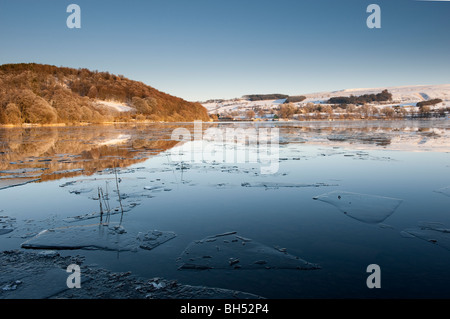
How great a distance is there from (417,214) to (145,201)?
200 inches

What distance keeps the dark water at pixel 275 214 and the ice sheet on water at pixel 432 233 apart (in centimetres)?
3

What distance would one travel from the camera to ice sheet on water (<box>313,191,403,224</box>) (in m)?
4.69

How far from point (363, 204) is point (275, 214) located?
5.98ft

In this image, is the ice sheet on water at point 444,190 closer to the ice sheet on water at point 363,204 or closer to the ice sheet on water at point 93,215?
the ice sheet on water at point 363,204

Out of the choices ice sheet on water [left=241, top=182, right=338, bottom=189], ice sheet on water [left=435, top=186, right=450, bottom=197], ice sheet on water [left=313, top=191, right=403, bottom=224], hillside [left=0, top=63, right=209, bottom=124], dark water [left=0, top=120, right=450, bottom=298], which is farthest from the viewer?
hillside [left=0, top=63, right=209, bottom=124]

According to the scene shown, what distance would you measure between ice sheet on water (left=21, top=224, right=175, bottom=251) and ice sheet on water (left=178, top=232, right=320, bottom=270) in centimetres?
61

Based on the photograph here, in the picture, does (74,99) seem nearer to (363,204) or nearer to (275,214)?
(275,214)

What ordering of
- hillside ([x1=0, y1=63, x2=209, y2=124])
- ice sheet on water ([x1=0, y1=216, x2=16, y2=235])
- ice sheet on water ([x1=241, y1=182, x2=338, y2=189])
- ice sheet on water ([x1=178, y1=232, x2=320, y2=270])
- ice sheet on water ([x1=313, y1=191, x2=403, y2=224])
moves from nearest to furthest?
ice sheet on water ([x1=178, y1=232, x2=320, y2=270]) < ice sheet on water ([x1=0, y1=216, x2=16, y2=235]) < ice sheet on water ([x1=313, y1=191, x2=403, y2=224]) < ice sheet on water ([x1=241, y1=182, x2=338, y2=189]) < hillside ([x1=0, y1=63, x2=209, y2=124])

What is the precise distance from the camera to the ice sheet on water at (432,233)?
3.69 m

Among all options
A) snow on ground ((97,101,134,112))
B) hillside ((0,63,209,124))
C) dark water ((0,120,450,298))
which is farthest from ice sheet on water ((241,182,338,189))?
snow on ground ((97,101,134,112))

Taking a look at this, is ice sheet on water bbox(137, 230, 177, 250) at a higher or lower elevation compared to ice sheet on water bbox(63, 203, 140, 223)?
lower

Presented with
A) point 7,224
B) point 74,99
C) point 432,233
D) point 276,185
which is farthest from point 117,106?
point 432,233

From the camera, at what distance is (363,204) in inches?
208

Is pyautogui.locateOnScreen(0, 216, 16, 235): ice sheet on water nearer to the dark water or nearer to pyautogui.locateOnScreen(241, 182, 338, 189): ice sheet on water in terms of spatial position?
the dark water
